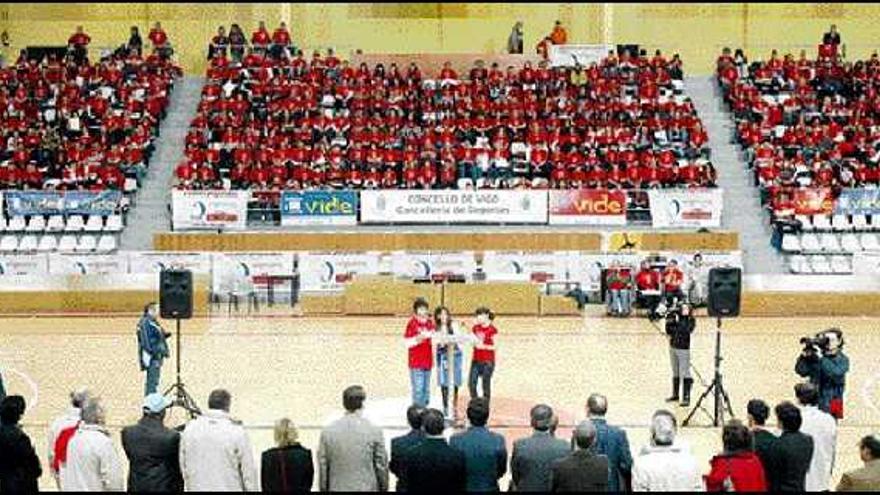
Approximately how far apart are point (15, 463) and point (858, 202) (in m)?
25.8


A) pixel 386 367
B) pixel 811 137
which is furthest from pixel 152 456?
pixel 811 137

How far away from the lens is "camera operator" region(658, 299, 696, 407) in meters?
18.0

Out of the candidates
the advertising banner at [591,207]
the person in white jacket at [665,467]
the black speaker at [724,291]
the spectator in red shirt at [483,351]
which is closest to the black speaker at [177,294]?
the spectator in red shirt at [483,351]

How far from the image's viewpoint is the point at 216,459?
10141 millimetres

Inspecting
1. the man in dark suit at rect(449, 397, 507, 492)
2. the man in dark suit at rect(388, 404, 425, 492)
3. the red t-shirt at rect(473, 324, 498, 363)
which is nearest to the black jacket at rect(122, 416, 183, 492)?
the man in dark suit at rect(388, 404, 425, 492)

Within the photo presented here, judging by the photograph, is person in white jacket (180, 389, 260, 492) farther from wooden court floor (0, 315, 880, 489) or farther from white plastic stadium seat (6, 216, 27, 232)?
white plastic stadium seat (6, 216, 27, 232)

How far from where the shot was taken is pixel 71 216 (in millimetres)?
32188

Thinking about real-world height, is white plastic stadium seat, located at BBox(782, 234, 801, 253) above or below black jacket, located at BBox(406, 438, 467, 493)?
above

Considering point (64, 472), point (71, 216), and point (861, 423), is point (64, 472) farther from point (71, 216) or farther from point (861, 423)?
point (71, 216)

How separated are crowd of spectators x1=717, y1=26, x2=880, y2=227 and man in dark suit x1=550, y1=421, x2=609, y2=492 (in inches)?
951

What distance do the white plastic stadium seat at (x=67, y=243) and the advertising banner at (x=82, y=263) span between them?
734mm

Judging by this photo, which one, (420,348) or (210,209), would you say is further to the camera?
(210,209)

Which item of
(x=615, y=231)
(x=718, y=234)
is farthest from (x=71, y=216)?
(x=718, y=234)

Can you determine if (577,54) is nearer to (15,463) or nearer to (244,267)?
(244,267)
